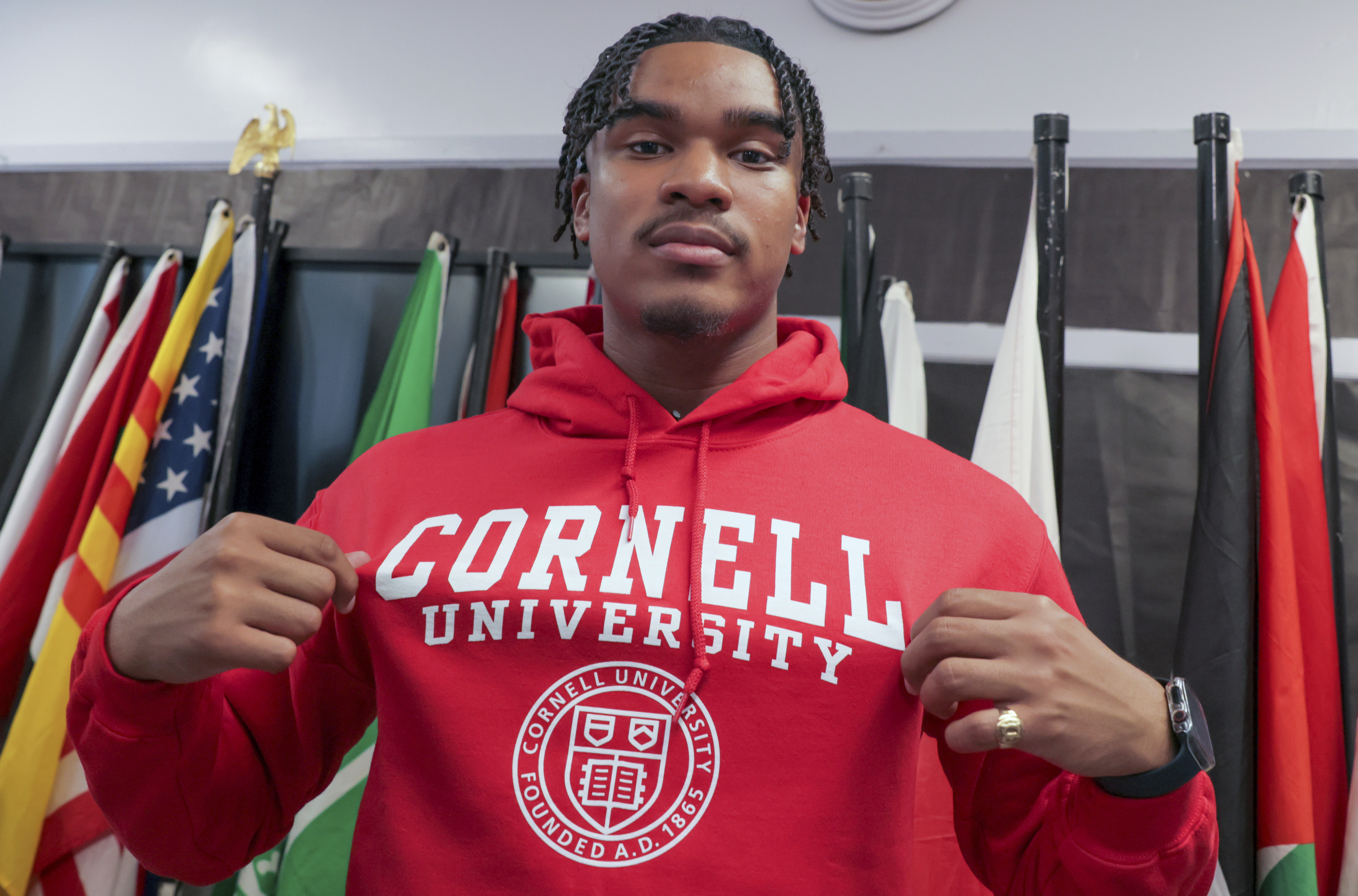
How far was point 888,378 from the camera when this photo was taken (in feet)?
4.87

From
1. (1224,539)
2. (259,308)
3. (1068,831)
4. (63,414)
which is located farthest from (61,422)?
(1224,539)

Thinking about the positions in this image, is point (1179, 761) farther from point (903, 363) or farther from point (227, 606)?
point (903, 363)

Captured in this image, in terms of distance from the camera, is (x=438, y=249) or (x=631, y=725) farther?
(x=438, y=249)

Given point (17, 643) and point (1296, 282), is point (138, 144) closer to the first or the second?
point (17, 643)

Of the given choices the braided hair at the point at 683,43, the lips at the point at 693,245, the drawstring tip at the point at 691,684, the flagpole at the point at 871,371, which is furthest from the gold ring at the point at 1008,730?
the flagpole at the point at 871,371

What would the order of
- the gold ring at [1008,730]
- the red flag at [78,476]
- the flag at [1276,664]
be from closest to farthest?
the gold ring at [1008,730] → the flag at [1276,664] → the red flag at [78,476]

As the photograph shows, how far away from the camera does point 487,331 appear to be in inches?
60.4

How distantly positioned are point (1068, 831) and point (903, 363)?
901 mm

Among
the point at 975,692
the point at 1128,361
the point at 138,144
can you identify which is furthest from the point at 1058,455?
the point at 138,144

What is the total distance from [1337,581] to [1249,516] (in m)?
0.17

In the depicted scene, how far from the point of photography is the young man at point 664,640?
66 cm

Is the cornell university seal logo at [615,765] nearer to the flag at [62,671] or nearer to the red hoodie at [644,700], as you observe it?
the red hoodie at [644,700]

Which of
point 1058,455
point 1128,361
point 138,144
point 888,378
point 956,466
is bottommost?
point 956,466

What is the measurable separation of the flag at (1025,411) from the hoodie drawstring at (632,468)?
0.56m
